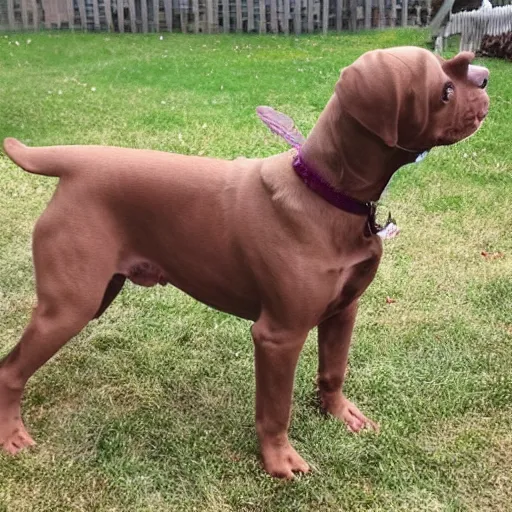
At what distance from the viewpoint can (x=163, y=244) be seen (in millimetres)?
2545

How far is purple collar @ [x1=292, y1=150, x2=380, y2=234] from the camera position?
7.45 feet

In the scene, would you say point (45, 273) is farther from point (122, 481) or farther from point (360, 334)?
point (360, 334)

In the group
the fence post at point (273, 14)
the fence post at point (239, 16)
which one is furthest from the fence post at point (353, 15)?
the fence post at point (239, 16)

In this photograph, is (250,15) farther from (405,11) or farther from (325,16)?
(405,11)

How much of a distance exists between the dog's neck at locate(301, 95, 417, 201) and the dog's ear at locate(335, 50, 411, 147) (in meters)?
0.09

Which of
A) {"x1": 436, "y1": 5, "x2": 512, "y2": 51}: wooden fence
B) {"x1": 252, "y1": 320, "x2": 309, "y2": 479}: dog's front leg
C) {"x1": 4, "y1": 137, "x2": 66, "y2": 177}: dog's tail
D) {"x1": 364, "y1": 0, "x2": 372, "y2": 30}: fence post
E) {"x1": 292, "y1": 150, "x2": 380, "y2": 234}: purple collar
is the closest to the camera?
{"x1": 292, "y1": 150, "x2": 380, "y2": 234}: purple collar

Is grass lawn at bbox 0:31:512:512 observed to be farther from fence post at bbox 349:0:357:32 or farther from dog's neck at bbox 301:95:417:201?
fence post at bbox 349:0:357:32

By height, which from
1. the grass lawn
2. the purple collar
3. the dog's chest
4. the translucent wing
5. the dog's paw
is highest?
the translucent wing

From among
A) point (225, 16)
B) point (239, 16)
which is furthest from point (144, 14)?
point (239, 16)

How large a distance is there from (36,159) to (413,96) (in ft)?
4.39

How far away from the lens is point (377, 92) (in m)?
2.00

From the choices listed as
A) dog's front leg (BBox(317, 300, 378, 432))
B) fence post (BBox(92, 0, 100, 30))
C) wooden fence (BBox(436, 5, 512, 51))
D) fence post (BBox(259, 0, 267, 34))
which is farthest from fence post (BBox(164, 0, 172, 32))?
dog's front leg (BBox(317, 300, 378, 432))

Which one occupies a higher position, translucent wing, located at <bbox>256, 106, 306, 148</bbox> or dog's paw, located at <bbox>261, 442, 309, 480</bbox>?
translucent wing, located at <bbox>256, 106, 306, 148</bbox>

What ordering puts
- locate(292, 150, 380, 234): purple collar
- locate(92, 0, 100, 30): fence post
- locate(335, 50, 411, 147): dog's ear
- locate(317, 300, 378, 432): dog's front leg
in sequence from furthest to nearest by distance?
locate(92, 0, 100, 30): fence post
locate(317, 300, 378, 432): dog's front leg
locate(292, 150, 380, 234): purple collar
locate(335, 50, 411, 147): dog's ear
